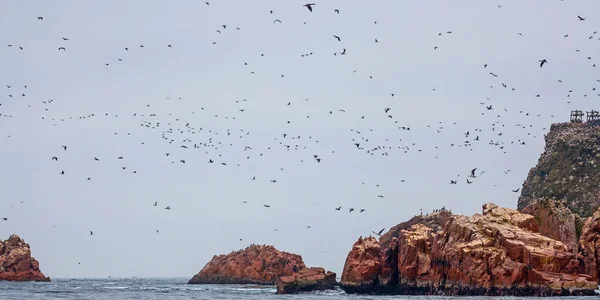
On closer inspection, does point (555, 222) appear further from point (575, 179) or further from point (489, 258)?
point (575, 179)

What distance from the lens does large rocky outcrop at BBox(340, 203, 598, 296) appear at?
107m

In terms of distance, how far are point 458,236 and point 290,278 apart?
32.3 metres

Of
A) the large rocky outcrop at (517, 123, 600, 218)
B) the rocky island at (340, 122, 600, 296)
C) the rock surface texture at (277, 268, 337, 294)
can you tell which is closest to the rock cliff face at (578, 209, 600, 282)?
the rocky island at (340, 122, 600, 296)

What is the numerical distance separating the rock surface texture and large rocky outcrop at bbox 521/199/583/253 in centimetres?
3063

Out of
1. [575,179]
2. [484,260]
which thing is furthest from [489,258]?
[575,179]

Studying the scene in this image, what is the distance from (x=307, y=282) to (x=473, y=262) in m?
35.5

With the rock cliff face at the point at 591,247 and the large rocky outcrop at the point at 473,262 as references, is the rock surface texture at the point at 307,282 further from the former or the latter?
the rock cliff face at the point at 591,247

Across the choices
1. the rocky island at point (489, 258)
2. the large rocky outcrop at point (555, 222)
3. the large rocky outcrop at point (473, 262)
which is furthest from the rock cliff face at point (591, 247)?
the large rocky outcrop at point (473, 262)

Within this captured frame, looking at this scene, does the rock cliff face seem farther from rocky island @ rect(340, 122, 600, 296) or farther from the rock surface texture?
the rock surface texture

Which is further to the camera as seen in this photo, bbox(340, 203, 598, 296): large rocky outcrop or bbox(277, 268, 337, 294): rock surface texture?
bbox(277, 268, 337, 294): rock surface texture

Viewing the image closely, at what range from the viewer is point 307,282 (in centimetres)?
14162

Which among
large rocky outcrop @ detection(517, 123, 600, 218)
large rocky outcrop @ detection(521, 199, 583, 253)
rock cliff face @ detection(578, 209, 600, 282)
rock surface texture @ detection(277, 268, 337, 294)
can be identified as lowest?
rock surface texture @ detection(277, 268, 337, 294)

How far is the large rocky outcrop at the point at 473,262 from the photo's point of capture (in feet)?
352

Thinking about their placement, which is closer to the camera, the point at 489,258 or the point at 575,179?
the point at 489,258
